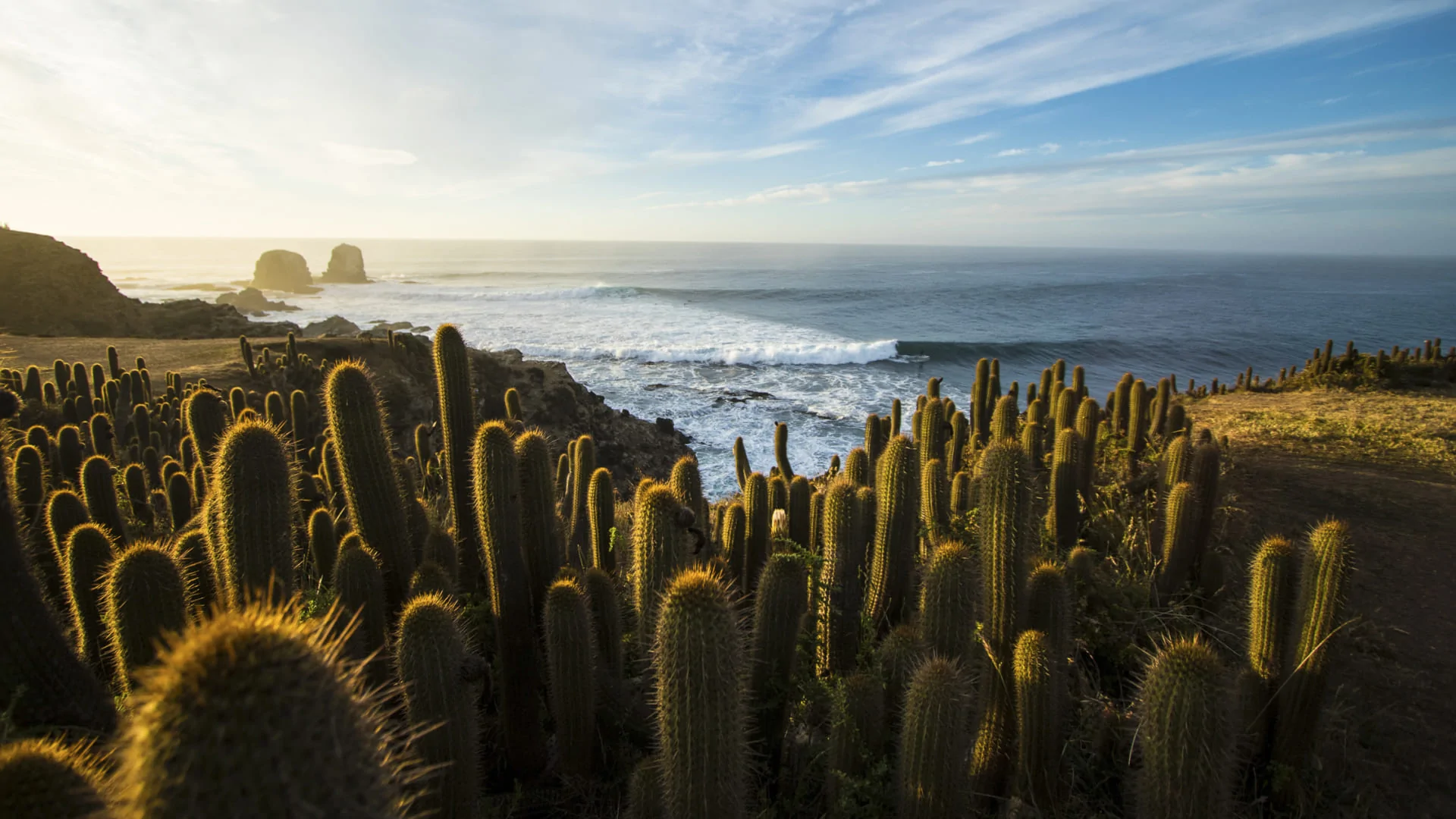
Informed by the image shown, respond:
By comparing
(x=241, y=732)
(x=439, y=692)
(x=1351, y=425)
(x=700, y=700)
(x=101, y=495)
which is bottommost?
(x=1351, y=425)

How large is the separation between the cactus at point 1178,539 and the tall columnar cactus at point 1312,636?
72.3 inches

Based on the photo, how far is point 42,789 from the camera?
130 centimetres

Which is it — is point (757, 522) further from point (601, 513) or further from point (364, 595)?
point (364, 595)

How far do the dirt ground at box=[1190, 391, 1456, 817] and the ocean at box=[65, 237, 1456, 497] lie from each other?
9.13m

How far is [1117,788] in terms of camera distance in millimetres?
3531

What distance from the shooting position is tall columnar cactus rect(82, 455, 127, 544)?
4512 mm

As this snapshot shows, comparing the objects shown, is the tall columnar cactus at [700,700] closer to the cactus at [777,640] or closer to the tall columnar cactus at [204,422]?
the cactus at [777,640]

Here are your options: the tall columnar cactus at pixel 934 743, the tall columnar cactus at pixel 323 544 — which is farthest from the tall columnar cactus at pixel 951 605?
the tall columnar cactus at pixel 323 544

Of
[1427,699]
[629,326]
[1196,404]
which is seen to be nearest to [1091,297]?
[629,326]

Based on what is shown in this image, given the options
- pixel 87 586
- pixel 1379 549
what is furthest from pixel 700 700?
pixel 1379 549

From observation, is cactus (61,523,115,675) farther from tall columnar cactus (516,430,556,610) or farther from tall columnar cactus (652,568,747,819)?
tall columnar cactus (652,568,747,819)

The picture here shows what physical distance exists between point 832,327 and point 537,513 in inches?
1506

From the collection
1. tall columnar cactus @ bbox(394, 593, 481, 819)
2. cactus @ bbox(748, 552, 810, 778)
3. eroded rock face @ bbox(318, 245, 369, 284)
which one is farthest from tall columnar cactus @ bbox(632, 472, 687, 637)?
eroded rock face @ bbox(318, 245, 369, 284)

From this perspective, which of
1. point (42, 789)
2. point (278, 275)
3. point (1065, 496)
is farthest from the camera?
point (278, 275)
